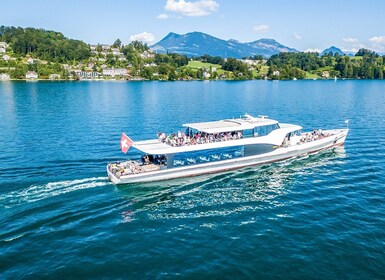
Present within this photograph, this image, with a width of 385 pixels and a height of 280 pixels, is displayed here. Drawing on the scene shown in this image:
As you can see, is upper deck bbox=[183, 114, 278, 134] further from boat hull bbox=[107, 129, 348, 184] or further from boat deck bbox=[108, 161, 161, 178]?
boat deck bbox=[108, 161, 161, 178]

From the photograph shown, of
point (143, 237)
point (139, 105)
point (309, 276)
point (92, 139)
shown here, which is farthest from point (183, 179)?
point (139, 105)

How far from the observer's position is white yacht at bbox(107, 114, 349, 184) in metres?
43.1

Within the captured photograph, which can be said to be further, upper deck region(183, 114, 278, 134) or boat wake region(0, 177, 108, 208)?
upper deck region(183, 114, 278, 134)

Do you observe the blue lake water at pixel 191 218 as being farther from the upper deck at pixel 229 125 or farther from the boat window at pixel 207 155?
the upper deck at pixel 229 125

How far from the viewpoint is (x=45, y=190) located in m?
37.3

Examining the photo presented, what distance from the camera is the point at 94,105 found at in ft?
368

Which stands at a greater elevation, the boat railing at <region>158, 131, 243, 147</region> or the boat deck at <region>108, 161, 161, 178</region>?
the boat railing at <region>158, 131, 243, 147</region>

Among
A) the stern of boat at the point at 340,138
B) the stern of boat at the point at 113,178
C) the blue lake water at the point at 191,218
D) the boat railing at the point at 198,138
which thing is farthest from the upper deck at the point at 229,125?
the stern of boat at the point at 340,138

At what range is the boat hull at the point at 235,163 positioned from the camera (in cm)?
4209

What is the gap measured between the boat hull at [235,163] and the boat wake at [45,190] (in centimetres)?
252

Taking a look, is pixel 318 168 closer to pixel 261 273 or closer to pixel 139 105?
pixel 261 273

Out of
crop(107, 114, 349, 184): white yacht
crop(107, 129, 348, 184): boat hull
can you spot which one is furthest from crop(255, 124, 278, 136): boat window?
crop(107, 129, 348, 184): boat hull

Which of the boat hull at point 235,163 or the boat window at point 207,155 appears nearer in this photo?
the boat hull at point 235,163

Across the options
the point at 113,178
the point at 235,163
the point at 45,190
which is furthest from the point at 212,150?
the point at 45,190
